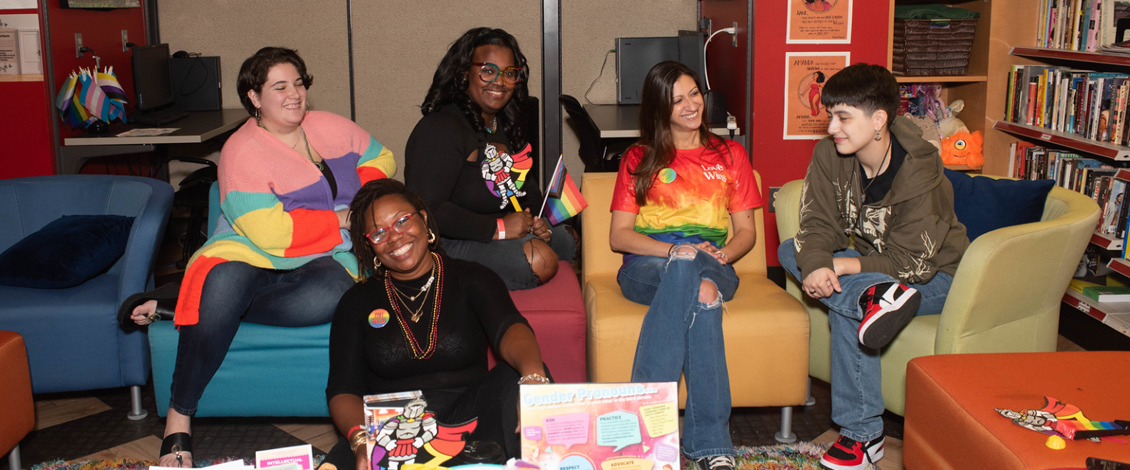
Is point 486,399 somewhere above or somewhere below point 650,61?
below

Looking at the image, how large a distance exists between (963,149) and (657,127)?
171 centimetres

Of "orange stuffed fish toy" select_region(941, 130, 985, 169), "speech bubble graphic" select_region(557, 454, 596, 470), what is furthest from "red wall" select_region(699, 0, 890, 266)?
"speech bubble graphic" select_region(557, 454, 596, 470)

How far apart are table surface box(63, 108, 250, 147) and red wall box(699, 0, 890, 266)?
2.27 m

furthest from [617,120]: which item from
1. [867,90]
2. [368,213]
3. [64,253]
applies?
[64,253]

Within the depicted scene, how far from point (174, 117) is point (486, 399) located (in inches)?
112

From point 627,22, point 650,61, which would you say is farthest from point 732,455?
point 627,22

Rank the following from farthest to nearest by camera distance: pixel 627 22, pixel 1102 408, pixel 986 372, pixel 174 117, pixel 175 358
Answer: pixel 627 22 → pixel 174 117 → pixel 175 358 → pixel 986 372 → pixel 1102 408

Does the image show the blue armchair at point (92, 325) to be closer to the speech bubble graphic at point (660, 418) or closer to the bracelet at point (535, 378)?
the bracelet at point (535, 378)

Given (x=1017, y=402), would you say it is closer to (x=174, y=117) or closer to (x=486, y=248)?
(x=486, y=248)

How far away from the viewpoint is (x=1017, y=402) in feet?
5.38

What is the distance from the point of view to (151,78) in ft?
13.3

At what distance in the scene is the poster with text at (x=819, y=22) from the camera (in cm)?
337

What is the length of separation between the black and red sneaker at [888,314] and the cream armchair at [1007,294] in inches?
5.3

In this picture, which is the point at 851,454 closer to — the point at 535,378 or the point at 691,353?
the point at 691,353
